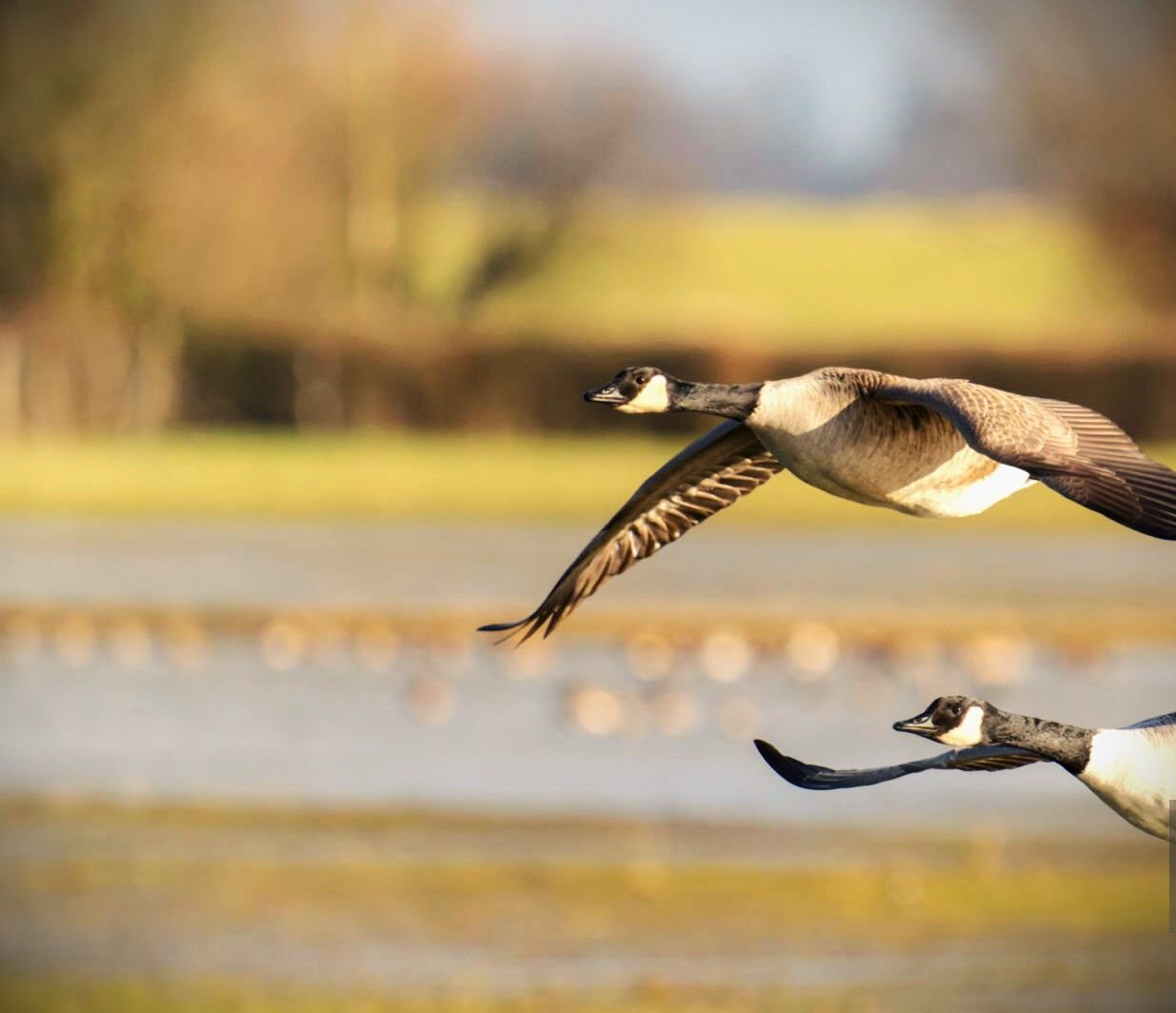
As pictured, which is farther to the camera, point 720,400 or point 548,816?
point 548,816

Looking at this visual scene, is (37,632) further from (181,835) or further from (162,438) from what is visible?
(162,438)

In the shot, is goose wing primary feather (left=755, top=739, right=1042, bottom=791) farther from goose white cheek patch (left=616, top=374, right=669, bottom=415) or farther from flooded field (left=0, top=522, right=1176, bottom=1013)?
flooded field (left=0, top=522, right=1176, bottom=1013)

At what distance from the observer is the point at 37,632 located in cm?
2317

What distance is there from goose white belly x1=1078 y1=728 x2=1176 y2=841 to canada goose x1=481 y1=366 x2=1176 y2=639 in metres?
0.31

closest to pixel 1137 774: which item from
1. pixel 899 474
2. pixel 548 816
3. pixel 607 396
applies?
pixel 899 474

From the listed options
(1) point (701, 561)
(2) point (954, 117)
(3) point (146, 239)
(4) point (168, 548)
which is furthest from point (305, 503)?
(2) point (954, 117)

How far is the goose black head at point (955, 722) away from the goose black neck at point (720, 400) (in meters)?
0.45

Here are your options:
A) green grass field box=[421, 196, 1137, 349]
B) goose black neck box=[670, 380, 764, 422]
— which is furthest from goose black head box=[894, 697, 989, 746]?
green grass field box=[421, 196, 1137, 349]

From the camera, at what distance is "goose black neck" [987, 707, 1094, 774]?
2.77m

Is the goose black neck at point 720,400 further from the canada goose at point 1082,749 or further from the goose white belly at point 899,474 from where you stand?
the canada goose at point 1082,749

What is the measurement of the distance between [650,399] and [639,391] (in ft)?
0.06

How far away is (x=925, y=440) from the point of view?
118 inches

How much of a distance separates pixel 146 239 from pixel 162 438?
54.6 feet

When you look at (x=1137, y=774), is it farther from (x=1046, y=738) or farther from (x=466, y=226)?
(x=466, y=226)
